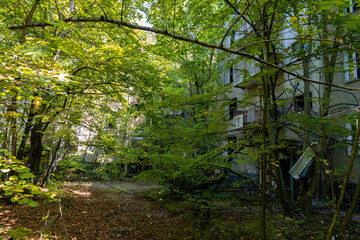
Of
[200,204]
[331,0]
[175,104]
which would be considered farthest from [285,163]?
[331,0]

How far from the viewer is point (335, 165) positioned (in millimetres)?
8367

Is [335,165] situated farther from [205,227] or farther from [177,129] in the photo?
[177,129]

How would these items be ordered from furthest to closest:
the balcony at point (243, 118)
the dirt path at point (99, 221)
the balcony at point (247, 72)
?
the balcony at point (243, 118)
the dirt path at point (99, 221)
the balcony at point (247, 72)

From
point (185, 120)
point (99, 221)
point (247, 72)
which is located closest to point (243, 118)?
point (185, 120)

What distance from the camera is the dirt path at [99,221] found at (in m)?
5.57

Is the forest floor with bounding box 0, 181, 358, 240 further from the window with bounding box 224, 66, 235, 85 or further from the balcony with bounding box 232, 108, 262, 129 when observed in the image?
the window with bounding box 224, 66, 235, 85

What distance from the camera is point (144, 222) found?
22.4ft

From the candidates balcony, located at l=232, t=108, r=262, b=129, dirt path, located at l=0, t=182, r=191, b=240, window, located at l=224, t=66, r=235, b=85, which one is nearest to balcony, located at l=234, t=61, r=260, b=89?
balcony, located at l=232, t=108, r=262, b=129

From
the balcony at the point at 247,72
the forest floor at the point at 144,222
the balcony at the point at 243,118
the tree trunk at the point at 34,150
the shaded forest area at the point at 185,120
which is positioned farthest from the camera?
the balcony at the point at 243,118

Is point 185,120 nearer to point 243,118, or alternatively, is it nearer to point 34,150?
point 34,150

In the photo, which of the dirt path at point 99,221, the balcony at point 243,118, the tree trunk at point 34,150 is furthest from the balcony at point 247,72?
the tree trunk at point 34,150

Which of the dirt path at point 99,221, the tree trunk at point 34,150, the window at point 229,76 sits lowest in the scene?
the dirt path at point 99,221

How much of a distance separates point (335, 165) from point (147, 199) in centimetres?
855

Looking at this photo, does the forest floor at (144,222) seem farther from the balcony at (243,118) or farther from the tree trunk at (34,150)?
the balcony at (243,118)
